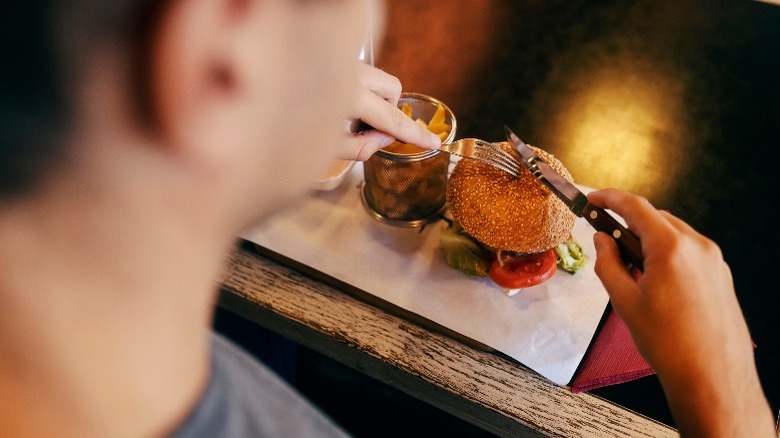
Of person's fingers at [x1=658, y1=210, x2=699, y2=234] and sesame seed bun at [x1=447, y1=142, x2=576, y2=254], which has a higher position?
person's fingers at [x1=658, y1=210, x2=699, y2=234]

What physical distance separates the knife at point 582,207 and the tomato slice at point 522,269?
15 cm

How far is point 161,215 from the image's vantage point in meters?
0.38

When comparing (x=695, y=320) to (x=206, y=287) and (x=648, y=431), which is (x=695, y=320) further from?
(x=206, y=287)

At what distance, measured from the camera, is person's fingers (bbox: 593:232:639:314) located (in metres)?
0.81

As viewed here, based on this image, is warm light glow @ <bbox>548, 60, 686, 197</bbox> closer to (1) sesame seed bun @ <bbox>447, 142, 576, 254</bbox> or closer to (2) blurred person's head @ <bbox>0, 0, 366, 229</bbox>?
(1) sesame seed bun @ <bbox>447, 142, 576, 254</bbox>

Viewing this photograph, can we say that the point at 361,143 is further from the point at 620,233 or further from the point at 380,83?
the point at 620,233

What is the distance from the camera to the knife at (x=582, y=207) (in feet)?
2.82

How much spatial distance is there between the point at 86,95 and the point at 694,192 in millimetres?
1215

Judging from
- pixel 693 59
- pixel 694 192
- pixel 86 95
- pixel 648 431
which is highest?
pixel 86 95

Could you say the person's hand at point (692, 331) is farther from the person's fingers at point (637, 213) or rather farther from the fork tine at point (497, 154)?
the fork tine at point (497, 154)

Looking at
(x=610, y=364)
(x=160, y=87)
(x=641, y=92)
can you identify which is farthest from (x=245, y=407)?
(x=641, y=92)

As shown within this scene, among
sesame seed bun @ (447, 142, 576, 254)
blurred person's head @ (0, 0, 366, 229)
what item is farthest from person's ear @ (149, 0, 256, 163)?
sesame seed bun @ (447, 142, 576, 254)

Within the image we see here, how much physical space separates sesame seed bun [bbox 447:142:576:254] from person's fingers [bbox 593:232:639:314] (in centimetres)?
12

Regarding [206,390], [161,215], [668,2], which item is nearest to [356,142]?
[206,390]
